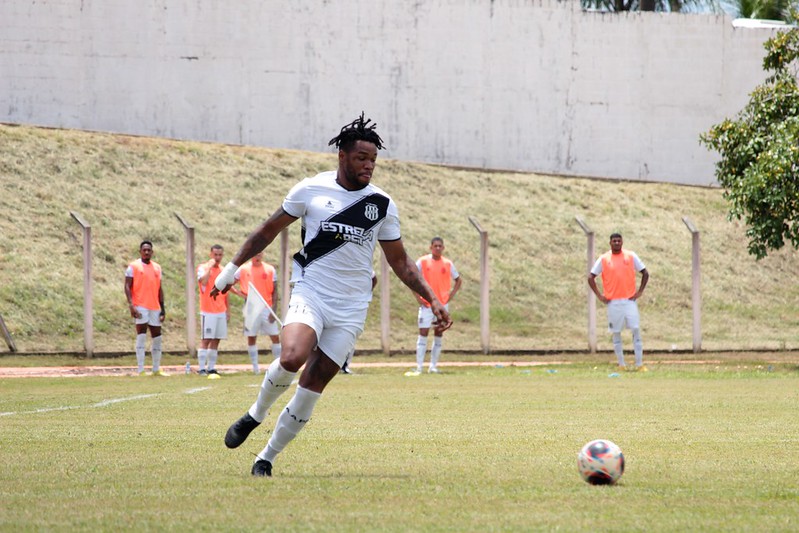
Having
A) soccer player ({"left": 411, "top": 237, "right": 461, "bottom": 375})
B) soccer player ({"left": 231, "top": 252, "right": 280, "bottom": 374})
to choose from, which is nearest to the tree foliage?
soccer player ({"left": 411, "top": 237, "right": 461, "bottom": 375})

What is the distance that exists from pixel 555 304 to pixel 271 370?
1027 inches

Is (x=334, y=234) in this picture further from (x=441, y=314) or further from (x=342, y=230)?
(x=441, y=314)

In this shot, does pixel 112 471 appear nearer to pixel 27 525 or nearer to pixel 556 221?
pixel 27 525

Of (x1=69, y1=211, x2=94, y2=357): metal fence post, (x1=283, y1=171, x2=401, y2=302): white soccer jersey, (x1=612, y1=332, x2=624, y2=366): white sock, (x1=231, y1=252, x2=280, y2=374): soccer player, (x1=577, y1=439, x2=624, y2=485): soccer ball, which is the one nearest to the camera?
(x1=577, y1=439, x2=624, y2=485): soccer ball

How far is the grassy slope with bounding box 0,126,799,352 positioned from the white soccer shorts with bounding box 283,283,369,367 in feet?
62.2

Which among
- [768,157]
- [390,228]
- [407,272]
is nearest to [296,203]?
[390,228]

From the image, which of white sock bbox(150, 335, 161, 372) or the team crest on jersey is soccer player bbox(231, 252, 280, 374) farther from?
the team crest on jersey

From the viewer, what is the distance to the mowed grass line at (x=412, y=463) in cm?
646

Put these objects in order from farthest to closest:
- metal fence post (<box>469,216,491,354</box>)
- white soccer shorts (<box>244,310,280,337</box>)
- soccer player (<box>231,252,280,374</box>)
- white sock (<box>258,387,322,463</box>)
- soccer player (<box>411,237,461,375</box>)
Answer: metal fence post (<box>469,216,491,354</box>), soccer player (<box>411,237,461,375</box>), soccer player (<box>231,252,280,374</box>), white soccer shorts (<box>244,310,280,337</box>), white sock (<box>258,387,322,463</box>)

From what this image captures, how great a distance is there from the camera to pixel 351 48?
38.7m

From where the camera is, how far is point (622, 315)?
2250cm

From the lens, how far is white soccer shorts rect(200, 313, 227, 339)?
21.6 m

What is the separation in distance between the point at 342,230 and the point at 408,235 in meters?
27.0

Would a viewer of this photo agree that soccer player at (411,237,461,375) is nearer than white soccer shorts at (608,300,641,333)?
Yes
